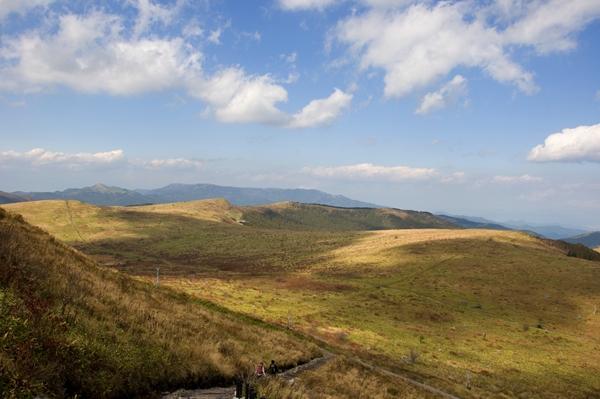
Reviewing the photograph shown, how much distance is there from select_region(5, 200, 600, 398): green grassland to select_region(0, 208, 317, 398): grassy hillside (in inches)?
775

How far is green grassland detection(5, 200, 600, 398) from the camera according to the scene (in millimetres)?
35531

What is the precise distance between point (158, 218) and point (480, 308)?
517ft

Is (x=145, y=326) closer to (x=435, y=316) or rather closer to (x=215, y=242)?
(x=435, y=316)

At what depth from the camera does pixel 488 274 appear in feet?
249

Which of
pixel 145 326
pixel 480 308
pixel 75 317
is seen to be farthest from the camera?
pixel 480 308

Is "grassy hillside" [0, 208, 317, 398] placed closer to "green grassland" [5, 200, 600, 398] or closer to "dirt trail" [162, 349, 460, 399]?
"dirt trail" [162, 349, 460, 399]

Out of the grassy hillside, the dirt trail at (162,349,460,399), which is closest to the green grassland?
the dirt trail at (162,349,460,399)

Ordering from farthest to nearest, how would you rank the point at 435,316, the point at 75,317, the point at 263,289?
the point at 263,289 < the point at 435,316 < the point at 75,317

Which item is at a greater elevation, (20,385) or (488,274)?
(20,385)

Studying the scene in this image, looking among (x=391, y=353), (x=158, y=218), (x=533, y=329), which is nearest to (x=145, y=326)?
(x=391, y=353)

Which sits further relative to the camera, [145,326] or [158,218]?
[158,218]

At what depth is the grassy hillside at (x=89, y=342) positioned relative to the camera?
Answer: 7.81 meters

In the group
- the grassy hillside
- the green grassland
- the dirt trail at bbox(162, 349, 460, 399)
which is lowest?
the green grassland

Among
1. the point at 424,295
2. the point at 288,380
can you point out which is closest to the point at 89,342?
the point at 288,380
